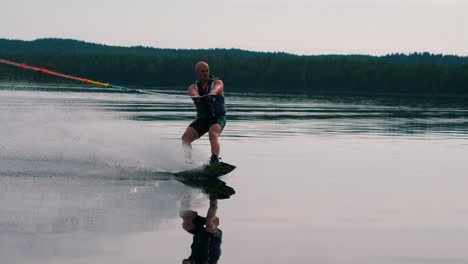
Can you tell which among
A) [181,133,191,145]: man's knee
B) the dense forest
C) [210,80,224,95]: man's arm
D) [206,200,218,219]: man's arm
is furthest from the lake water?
the dense forest

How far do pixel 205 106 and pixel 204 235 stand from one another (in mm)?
6511

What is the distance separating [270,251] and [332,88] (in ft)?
454

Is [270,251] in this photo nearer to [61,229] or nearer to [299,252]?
[299,252]

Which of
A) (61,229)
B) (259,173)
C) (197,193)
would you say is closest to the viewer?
(61,229)

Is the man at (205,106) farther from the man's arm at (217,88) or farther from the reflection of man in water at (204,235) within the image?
the reflection of man in water at (204,235)

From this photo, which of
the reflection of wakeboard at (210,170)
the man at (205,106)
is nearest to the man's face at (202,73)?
the man at (205,106)

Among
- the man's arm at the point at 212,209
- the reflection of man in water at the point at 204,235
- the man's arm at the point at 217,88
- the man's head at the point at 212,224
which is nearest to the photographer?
the reflection of man in water at the point at 204,235

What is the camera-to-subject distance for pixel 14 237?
26.8 feet

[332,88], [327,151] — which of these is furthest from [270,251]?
[332,88]

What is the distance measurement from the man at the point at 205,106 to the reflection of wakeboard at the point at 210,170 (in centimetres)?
62

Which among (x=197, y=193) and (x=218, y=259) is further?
(x=197, y=193)

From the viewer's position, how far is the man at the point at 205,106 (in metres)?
14.7

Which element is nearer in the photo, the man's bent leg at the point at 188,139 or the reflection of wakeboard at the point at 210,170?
the reflection of wakeboard at the point at 210,170

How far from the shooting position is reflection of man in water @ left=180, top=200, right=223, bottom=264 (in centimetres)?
747
